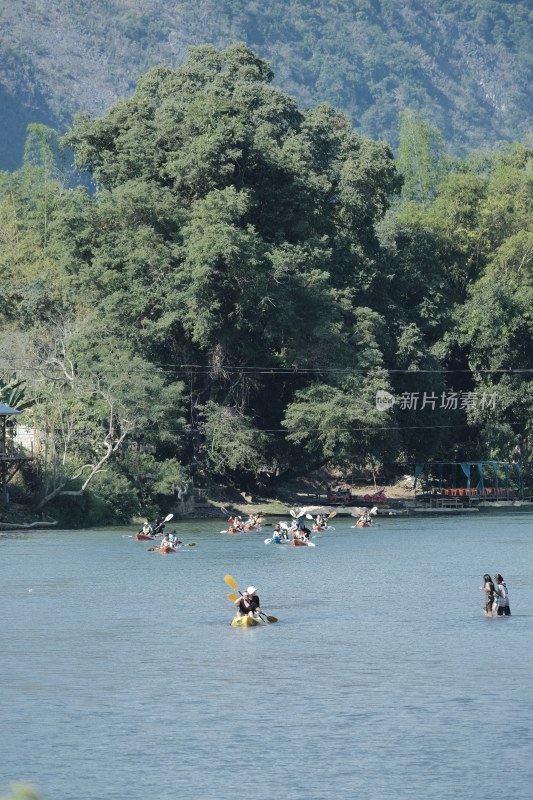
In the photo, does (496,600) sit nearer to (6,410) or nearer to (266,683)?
(266,683)

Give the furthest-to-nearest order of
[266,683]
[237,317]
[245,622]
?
[237,317] → [245,622] → [266,683]

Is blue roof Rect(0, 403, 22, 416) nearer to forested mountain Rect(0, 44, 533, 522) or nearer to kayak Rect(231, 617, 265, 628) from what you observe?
forested mountain Rect(0, 44, 533, 522)

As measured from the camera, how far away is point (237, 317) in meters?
88.1

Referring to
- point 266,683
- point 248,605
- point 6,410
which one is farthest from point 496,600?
point 6,410

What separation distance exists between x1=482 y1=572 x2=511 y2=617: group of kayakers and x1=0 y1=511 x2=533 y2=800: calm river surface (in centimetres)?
45

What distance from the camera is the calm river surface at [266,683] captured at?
92.5 feet

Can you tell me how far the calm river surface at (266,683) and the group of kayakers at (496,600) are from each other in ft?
1.48

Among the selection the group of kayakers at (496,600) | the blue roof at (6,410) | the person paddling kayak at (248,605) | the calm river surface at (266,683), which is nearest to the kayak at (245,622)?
the person paddling kayak at (248,605)

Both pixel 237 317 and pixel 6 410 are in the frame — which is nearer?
pixel 6 410

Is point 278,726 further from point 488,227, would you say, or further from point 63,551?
point 488,227

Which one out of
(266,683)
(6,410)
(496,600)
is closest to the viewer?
(266,683)

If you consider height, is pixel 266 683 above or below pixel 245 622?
below

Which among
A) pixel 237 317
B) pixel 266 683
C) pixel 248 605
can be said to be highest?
pixel 237 317

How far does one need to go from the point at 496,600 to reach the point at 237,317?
4466cm
